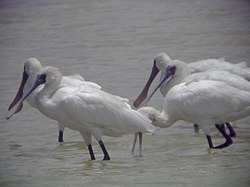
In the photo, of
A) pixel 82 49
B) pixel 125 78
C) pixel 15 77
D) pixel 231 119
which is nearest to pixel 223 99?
pixel 231 119

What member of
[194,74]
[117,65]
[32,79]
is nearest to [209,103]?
[194,74]

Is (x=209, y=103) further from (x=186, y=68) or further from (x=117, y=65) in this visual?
(x=117, y=65)

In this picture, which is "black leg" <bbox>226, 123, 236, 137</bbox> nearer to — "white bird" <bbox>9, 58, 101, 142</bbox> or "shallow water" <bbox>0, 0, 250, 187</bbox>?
"shallow water" <bbox>0, 0, 250, 187</bbox>

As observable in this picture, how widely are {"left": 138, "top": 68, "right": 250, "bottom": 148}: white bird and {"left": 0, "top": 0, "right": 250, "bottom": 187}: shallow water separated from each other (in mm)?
357

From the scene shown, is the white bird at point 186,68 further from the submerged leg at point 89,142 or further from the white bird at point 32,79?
the submerged leg at point 89,142

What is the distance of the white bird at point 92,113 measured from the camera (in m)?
10.5

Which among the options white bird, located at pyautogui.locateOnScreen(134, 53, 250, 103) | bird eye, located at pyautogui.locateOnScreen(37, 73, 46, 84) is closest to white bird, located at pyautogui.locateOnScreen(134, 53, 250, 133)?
white bird, located at pyautogui.locateOnScreen(134, 53, 250, 103)

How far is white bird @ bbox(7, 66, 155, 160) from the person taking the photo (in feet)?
34.5

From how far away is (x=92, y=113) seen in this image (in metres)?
10.6

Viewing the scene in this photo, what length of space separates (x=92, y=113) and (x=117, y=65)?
22.3 ft

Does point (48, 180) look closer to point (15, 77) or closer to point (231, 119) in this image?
point (231, 119)

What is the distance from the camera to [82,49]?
19.4m

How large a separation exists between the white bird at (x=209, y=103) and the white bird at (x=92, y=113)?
1.64ft

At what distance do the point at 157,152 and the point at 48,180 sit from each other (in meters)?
1.89
